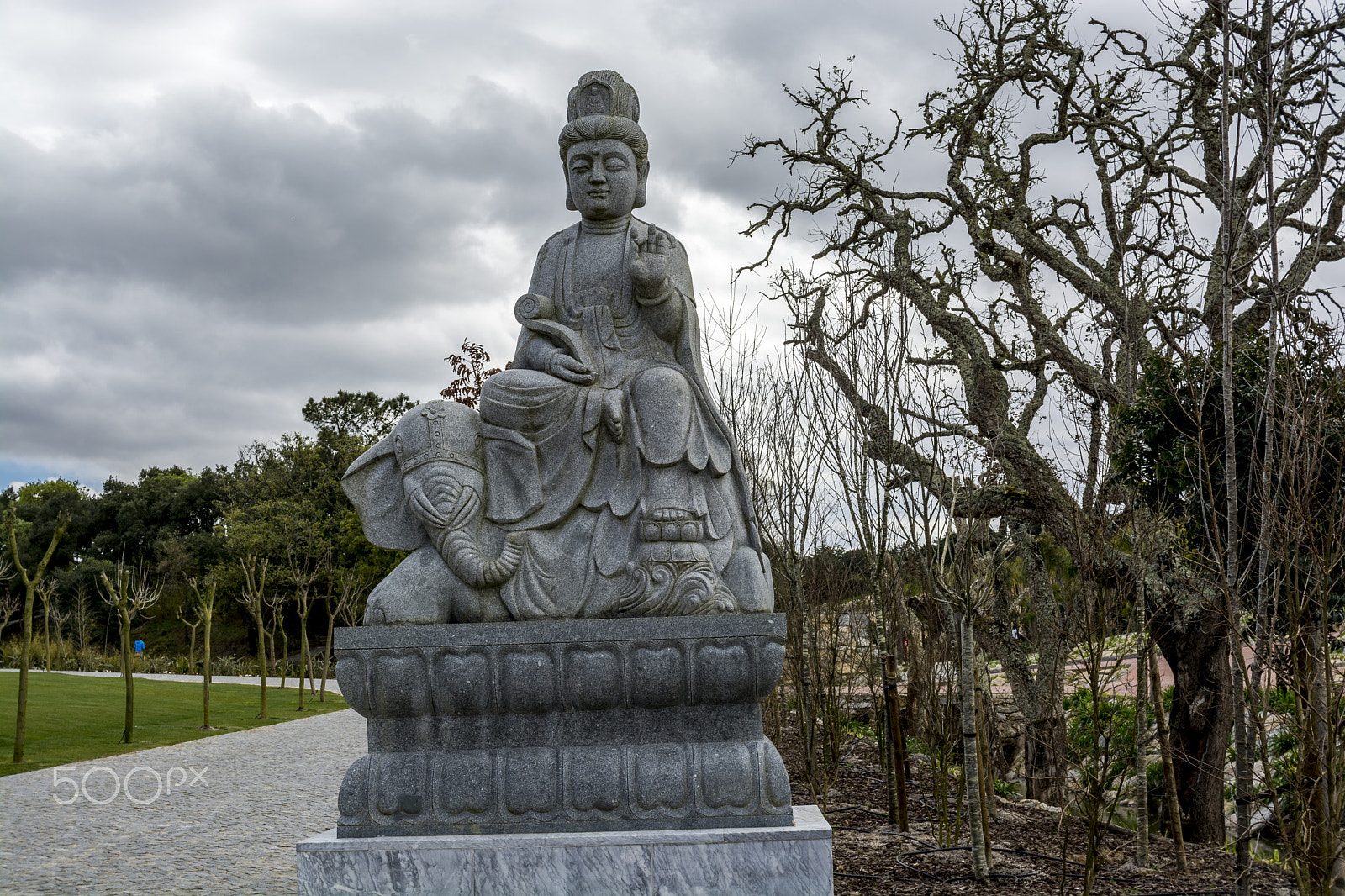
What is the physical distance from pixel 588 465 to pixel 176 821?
641cm

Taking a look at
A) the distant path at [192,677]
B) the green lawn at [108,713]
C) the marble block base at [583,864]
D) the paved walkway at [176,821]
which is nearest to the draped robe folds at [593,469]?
the marble block base at [583,864]

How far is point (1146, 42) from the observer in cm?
1168

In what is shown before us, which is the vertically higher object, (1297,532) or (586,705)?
(1297,532)

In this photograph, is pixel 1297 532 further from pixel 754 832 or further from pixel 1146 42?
pixel 1146 42

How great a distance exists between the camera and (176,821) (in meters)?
8.76

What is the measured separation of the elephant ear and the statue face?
1486 millimetres

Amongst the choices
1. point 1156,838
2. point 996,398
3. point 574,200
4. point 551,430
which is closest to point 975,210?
point 996,398

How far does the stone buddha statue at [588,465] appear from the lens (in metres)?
4.27

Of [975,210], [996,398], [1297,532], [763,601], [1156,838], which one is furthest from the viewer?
[975,210]

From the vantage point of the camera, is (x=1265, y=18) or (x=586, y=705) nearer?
(x=586, y=705)

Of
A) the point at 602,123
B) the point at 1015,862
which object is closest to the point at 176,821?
the point at 1015,862

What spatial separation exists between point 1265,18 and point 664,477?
3.19 m

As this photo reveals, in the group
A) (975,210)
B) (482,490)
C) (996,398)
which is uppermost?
(975,210)

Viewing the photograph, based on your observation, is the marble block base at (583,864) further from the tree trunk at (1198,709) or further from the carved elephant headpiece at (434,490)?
the tree trunk at (1198,709)
